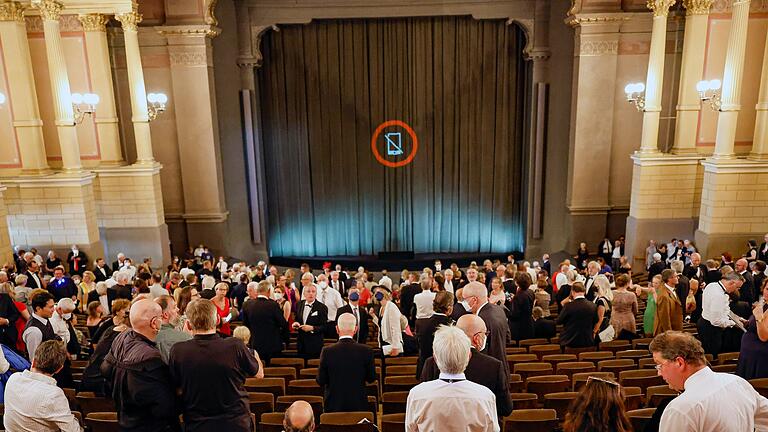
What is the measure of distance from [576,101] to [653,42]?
7.75ft

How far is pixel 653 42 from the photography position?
12398 millimetres

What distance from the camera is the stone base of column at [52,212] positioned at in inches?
474

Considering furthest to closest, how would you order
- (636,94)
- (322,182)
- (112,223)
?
(322,182) < (636,94) < (112,223)

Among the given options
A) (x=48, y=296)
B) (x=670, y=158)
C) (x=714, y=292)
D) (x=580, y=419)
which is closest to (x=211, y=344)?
(x=580, y=419)

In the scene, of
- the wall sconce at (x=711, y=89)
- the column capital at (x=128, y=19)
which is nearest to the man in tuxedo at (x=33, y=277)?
the column capital at (x=128, y=19)

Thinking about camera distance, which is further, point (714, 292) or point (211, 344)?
point (714, 292)

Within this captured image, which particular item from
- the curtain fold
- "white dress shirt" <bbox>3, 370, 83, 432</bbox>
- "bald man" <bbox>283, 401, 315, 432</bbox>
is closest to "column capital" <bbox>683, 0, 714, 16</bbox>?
the curtain fold

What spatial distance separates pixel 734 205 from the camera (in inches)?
464

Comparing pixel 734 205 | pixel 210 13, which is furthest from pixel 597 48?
pixel 210 13

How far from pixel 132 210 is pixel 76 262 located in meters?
1.95

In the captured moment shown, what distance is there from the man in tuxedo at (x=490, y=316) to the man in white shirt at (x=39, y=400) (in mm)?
2838

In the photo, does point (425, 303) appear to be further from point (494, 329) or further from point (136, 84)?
point (136, 84)

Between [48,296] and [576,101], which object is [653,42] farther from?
[48,296]

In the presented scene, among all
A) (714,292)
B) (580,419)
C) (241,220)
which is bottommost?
(241,220)
